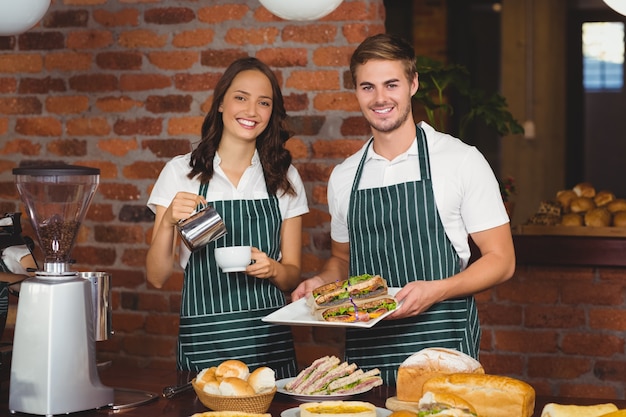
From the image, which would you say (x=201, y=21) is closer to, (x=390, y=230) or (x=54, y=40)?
(x=54, y=40)

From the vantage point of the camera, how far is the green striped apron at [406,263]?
2.55m

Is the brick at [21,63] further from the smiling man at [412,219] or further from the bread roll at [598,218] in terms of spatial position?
the bread roll at [598,218]

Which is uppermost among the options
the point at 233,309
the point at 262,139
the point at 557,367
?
the point at 262,139

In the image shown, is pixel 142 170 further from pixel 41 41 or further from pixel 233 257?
pixel 233 257

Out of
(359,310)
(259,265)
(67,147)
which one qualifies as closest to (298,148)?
(259,265)

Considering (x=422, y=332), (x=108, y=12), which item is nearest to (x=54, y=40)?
(x=108, y=12)

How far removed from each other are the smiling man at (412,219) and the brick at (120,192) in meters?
1.20

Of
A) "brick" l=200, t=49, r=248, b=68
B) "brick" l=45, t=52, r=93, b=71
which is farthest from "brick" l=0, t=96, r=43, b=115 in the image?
"brick" l=200, t=49, r=248, b=68

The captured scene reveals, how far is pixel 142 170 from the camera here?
11.8ft

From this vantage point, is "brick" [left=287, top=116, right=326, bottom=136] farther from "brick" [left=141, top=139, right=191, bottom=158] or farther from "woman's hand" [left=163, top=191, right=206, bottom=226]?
"woman's hand" [left=163, top=191, right=206, bottom=226]

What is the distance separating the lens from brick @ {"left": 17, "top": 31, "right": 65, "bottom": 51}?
3.69m

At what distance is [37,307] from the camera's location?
6.64ft

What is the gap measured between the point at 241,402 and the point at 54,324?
1.46ft

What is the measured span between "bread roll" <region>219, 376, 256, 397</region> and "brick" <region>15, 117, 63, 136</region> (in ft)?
6.62
